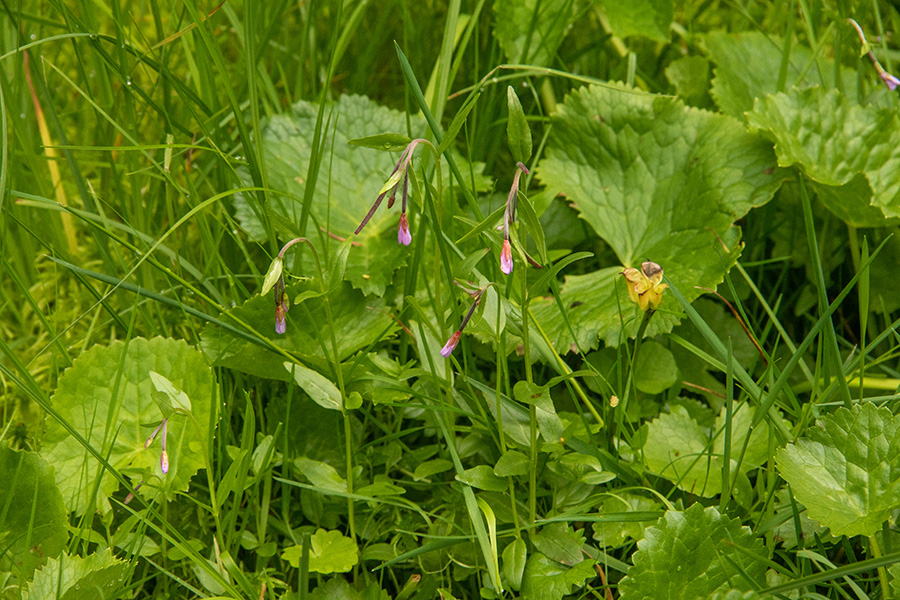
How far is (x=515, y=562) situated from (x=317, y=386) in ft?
1.59

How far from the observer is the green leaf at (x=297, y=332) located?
1540 mm

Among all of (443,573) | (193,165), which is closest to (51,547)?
(443,573)

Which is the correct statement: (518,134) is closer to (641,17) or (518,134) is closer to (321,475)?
(321,475)

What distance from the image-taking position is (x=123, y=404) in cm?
164

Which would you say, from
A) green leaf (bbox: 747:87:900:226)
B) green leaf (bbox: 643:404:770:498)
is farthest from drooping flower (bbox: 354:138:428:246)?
green leaf (bbox: 747:87:900:226)

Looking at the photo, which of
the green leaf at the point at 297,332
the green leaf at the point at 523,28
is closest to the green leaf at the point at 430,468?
the green leaf at the point at 297,332

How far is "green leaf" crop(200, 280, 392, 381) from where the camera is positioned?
154 centimetres

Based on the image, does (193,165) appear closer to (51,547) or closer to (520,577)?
(51,547)

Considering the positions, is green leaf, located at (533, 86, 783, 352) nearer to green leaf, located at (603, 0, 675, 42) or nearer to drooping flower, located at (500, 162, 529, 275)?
green leaf, located at (603, 0, 675, 42)

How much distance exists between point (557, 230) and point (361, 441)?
0.83 meters

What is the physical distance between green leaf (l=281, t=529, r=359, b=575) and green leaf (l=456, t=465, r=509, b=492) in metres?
0.25

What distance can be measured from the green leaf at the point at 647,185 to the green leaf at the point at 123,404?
0.77 metres

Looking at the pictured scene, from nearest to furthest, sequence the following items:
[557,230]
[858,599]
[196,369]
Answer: [858,599] < [196,369] < [557,230]

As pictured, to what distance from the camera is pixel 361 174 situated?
212cm
